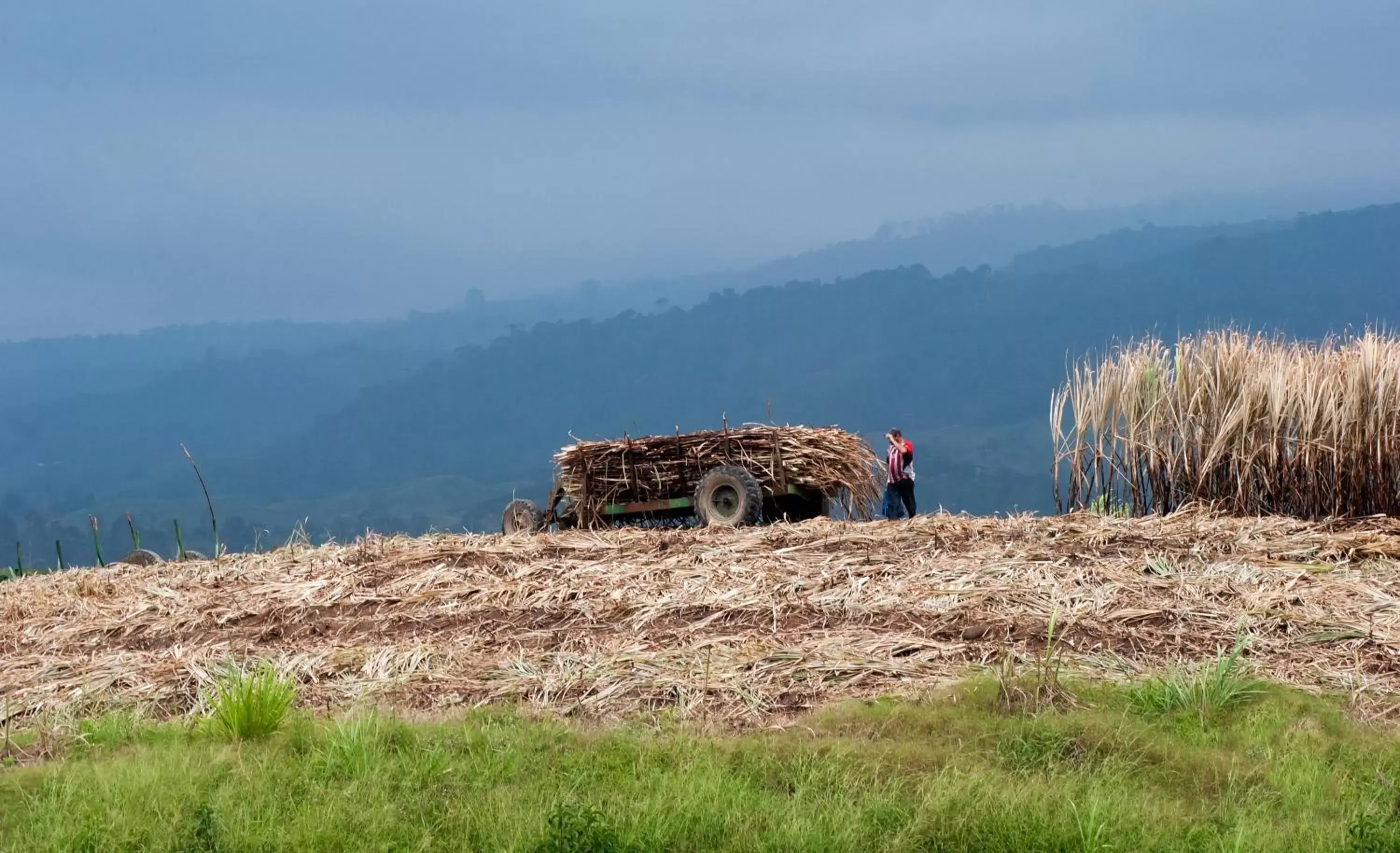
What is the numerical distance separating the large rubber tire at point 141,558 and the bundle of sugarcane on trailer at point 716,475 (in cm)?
446

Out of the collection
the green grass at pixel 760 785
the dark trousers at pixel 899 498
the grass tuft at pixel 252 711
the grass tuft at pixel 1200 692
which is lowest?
the dark trousers at pixel 899 498

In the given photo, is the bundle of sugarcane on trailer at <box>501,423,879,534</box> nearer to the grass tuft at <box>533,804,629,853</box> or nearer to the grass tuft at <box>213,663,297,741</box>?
the grass tuft at <box>213,663,297,741</box>

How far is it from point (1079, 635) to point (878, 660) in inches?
53.6

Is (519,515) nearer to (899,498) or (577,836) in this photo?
(899,498)

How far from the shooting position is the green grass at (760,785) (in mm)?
4566

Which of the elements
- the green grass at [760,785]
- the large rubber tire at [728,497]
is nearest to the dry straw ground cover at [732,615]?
the green grass at [760,785]

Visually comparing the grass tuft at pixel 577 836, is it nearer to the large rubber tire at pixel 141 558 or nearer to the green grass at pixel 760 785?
the green grass at pixel 760 785

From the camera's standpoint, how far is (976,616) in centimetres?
776

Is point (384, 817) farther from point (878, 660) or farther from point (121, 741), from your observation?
point (878, 660)

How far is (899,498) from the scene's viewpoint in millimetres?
16359

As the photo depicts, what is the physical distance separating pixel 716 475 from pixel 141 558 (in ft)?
23.0

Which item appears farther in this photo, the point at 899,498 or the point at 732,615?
the point at 899,498

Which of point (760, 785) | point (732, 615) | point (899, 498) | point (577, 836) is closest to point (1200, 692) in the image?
point (760, 785)

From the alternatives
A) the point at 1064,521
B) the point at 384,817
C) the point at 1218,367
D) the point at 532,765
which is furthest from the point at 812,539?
the point at 384,817
